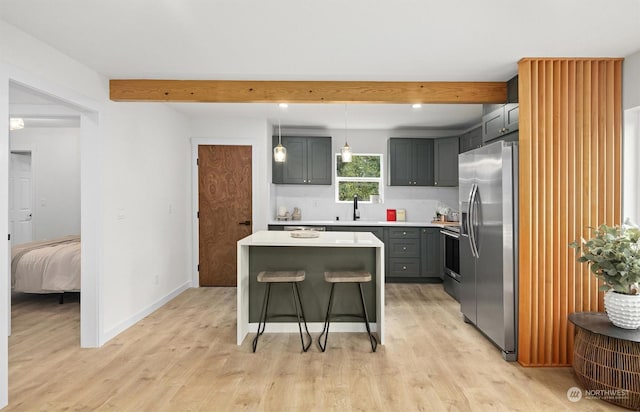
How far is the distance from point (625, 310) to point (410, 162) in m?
3.92

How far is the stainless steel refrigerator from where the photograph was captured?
10.0 ft

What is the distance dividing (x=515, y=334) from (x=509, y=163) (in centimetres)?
139

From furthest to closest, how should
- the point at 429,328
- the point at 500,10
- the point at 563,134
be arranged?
the point at 429,328, the point at 563,134, the point at 500,10

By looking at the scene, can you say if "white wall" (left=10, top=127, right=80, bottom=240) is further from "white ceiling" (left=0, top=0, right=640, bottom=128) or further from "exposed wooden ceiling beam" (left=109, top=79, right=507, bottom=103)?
"white ceiling" (left=0, top=0, right=640, bottom=128)

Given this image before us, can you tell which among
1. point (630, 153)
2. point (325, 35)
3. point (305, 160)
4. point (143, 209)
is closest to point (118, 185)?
point (143, 209)

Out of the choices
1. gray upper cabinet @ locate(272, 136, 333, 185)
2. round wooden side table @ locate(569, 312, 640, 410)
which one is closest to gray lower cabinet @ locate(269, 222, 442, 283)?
gray upper cabinet @ locate(272, 136, 333, 185)

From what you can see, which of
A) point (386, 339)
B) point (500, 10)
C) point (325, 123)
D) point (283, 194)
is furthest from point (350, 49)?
point (283, 194)

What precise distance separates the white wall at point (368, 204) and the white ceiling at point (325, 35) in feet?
9.44

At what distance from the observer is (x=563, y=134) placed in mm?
2998

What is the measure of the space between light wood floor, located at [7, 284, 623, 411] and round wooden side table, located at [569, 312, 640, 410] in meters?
0.11

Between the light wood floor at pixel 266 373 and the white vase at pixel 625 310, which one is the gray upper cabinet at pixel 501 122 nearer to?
the white vase at pixel 625 310

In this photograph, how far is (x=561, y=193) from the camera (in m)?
3.00

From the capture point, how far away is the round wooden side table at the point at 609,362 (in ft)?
7.68

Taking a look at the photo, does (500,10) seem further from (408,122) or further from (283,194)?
(283,194)
